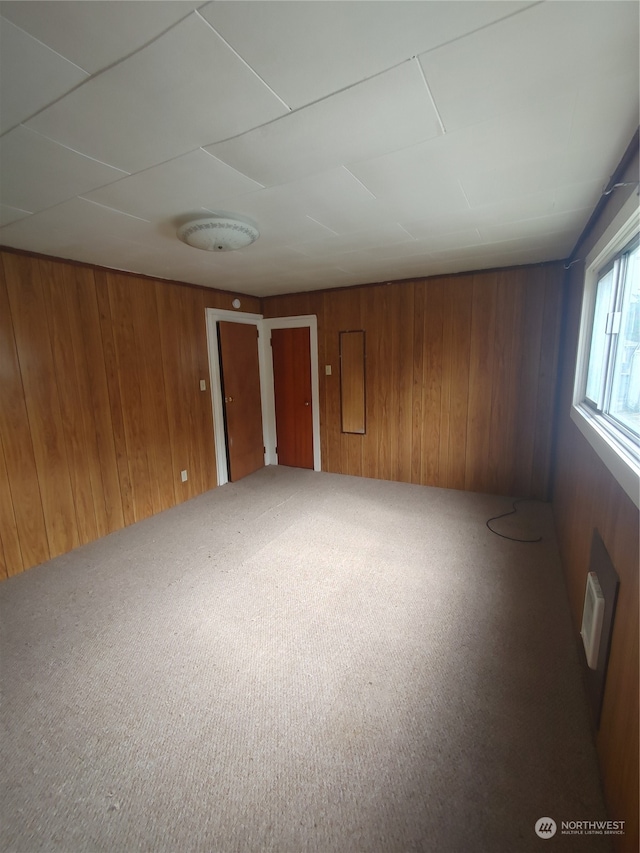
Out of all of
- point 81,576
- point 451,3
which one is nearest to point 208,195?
point 451,3

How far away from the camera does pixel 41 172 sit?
1479 mm

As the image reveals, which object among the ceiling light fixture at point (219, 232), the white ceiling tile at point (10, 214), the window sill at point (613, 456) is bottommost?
the window sill at point (613, 456)

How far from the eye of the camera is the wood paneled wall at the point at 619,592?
39.9 inches

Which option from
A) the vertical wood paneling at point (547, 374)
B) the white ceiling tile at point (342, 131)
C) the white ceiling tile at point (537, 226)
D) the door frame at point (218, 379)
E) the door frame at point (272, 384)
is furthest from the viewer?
the door frame at point (272, 384)

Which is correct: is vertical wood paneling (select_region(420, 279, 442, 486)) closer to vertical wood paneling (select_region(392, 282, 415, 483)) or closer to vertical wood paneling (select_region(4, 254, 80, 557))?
vertical wood paneling (select_region(392, 282, 415, 483))

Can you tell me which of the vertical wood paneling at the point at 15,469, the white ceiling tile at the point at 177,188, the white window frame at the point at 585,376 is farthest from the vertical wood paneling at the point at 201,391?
the white window frame at the point at 585,376

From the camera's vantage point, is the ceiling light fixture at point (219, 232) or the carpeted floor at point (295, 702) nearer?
the carpeted floor at point (295, 702)

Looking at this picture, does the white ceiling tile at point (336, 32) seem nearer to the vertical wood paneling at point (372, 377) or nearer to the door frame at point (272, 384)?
the vertical wood paneling at point (372, 377)

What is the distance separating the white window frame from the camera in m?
1.24

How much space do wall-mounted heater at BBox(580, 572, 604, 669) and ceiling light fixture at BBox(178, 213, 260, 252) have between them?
8.01 ft

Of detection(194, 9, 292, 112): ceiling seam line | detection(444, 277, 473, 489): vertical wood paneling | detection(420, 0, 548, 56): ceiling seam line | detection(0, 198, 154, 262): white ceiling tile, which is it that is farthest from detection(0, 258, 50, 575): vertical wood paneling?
detection(444, 277, 473, 489): vertical wood paneling

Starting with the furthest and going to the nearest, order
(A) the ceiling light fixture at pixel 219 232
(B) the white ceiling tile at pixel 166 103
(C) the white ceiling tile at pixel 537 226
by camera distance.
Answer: (C) the white ceiling tile at pixel 537 226
(A) the ceiling light fixture at pixel 219 232
(B) the white ceiling tile at pixel 166 103

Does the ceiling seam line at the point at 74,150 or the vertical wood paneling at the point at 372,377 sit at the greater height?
the ceiling seam line at the point at 74,150

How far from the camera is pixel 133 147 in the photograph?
4.35 ft
